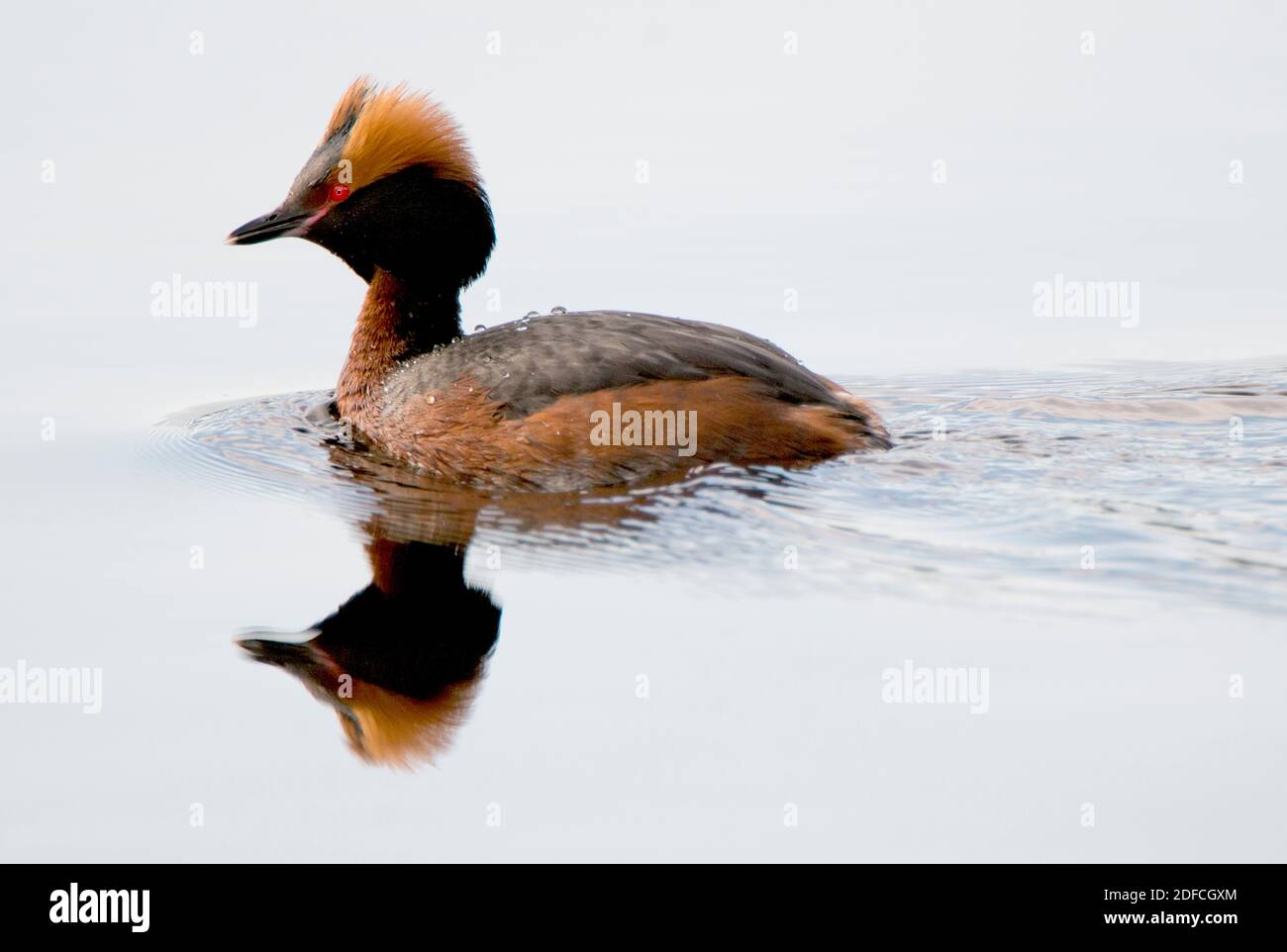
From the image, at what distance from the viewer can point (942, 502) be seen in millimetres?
8703

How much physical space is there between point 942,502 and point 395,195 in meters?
3.56

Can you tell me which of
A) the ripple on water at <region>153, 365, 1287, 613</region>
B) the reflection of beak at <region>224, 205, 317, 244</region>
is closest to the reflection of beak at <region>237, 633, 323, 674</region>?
the ripple on water at <region>153, 365, 1287, 613</region>

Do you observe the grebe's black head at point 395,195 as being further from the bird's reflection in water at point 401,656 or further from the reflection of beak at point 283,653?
the reflection of beak at point 283,653

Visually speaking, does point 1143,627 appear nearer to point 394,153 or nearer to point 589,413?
point 589,413

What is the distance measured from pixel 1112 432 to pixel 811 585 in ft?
10.3

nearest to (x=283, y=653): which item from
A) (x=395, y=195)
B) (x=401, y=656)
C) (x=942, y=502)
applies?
(x=401, y=656)

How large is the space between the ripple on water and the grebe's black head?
3.63 ft

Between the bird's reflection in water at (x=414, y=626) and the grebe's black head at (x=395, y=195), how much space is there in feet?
5.07

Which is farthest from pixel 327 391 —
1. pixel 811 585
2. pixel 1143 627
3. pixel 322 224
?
pixel 1143 627

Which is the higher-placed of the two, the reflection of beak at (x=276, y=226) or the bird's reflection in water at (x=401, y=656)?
the reflection of beak at (x=276, y=226)

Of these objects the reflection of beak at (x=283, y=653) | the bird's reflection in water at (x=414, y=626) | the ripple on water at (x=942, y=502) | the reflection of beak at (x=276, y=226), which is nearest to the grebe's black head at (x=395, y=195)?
the reflection of beak at (x=276, y=226)

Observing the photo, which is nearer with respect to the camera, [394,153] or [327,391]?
[394,153]

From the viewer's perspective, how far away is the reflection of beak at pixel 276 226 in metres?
10.2

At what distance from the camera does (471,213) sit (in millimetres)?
10070
